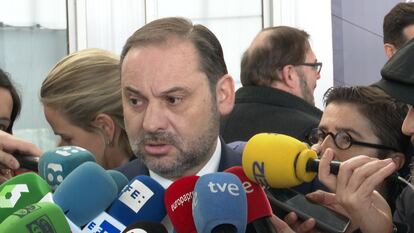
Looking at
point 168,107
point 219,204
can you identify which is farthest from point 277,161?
point 168,107

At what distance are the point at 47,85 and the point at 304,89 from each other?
1139 mm

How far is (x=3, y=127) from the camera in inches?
86.9

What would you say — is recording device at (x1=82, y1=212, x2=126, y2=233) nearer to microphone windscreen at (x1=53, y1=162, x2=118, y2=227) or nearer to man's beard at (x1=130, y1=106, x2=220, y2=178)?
microphone windscreen at (x1=53, y1=162, x2=118, y2=227)

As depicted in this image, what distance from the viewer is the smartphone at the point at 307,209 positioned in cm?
136

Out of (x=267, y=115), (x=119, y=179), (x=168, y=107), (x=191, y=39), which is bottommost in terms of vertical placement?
(x=267, y=115)

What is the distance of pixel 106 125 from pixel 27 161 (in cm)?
31

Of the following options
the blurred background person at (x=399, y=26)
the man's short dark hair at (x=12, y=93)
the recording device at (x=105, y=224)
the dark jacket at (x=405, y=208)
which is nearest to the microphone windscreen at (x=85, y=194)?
the recording device at (x=105, y=224)

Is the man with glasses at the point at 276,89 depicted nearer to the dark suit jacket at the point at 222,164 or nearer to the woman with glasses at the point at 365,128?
the woman with glasses at the point at 365,128

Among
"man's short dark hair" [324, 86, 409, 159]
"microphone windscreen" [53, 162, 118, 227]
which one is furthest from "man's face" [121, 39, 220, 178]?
"man's short dark hair" [324, 86, 409, 159]

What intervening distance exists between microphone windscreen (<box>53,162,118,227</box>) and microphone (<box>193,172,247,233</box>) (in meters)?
0.17

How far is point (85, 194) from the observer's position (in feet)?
4.48

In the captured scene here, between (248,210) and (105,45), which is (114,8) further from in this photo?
(248,210)

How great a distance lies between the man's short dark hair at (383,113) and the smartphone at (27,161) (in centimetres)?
74

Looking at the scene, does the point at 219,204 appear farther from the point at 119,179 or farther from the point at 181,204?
the point at 119,179
